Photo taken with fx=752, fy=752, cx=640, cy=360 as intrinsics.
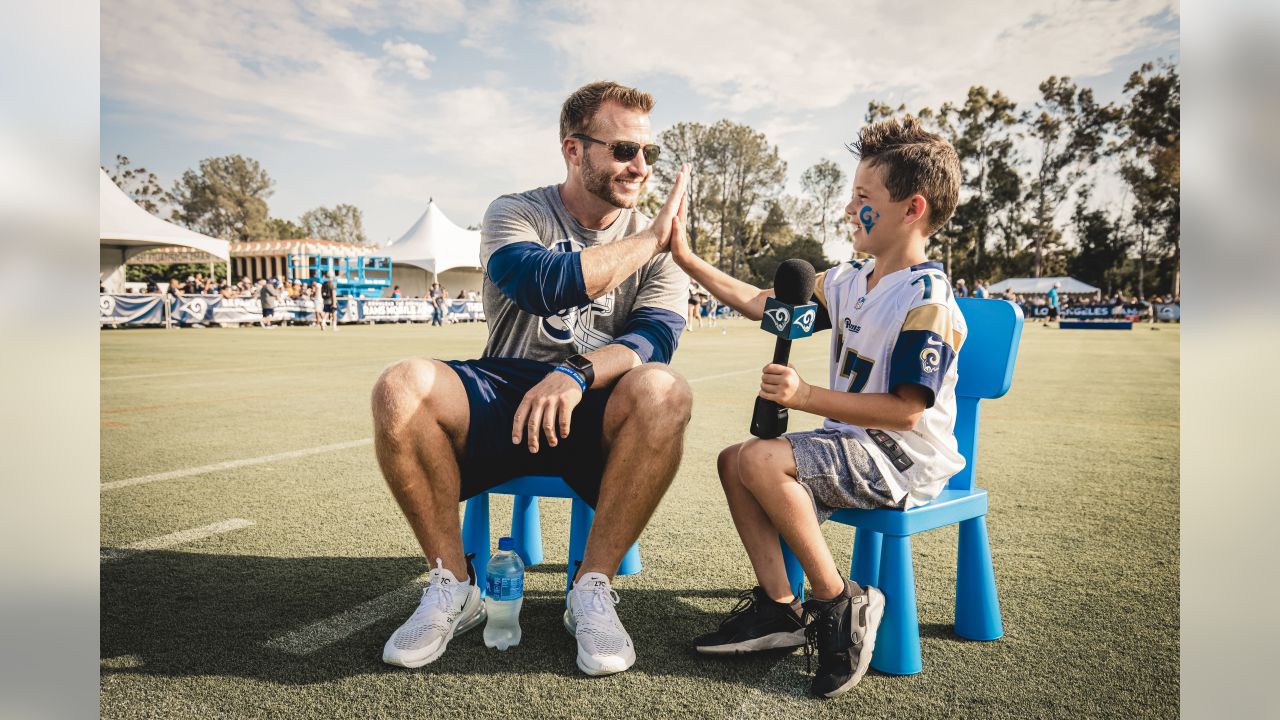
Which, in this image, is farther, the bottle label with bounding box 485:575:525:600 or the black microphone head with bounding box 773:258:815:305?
the bottle label with bounding box 485:575:525:600

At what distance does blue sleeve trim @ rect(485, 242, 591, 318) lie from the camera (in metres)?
2.35

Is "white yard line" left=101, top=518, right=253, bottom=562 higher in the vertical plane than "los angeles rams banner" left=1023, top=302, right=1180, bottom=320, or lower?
lower

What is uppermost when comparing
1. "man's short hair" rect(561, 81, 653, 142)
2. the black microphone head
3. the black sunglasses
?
"man's short hair" rect(561, 81, 653, 142)

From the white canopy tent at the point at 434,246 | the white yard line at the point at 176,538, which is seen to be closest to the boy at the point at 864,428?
the white yard line at the point at 176,538

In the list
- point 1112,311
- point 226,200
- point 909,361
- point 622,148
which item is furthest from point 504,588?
point 226,200

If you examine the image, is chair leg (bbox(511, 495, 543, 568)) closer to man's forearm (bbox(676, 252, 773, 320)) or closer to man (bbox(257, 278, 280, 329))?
man's forearm (bbox(676, 252, 773, 320))

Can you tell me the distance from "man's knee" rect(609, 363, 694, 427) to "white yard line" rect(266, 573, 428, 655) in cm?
102

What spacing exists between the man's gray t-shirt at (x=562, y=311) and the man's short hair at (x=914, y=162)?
823 millimetres

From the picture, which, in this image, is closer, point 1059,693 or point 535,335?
point 1059,693

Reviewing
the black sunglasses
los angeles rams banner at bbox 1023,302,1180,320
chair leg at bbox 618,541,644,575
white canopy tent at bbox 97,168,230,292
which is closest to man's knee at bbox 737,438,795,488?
chair leg at bbox 618,541,644,575

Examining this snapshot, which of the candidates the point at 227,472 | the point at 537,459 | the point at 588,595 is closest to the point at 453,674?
the point at 588,595
